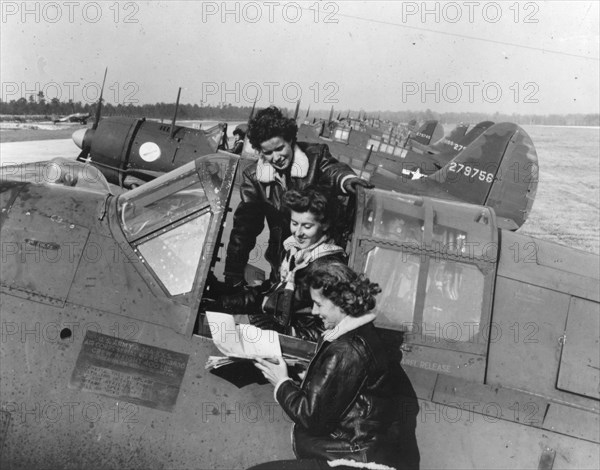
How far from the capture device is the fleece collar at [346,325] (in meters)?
2.59

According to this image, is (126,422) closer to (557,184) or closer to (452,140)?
(452,140)

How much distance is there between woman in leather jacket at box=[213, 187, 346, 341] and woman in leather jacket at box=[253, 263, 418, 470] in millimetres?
452

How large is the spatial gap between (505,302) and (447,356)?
504mm

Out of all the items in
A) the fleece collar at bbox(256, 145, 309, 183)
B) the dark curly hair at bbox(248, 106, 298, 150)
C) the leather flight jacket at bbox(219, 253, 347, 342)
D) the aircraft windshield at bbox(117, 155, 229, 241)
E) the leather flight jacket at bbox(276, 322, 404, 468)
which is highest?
the dark curly hair at bbox(248, 106, 298, 150)

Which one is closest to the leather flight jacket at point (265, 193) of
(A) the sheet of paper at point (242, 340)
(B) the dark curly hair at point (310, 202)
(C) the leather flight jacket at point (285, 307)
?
(C) the leather flight jacket at point (285, 307)

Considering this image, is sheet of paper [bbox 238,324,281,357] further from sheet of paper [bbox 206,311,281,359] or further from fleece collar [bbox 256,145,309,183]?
fleece collar [bbox 256,145,309,183]

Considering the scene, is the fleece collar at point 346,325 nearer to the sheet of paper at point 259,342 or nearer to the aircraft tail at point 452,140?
the sheet of paper at point 259,342

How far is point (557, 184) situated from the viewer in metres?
25.3

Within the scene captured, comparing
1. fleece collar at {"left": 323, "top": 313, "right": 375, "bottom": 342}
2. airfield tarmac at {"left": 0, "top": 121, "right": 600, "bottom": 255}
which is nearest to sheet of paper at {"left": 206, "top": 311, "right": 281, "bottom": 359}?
fleece collar at {"left": 323, "top": 313, "right": 375, "bottom": 342}

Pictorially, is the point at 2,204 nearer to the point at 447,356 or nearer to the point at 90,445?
the point at 90,445

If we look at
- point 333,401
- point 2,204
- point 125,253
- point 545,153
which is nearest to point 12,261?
point 2,204

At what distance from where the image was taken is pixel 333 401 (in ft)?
8.36

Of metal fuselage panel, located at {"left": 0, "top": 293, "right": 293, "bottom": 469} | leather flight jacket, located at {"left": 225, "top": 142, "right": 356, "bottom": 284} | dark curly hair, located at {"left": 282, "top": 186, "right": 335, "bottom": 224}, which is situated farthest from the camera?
leather flight jacket, located at {"left": 225, "top": 142, "right": 356, "bottom": 284}

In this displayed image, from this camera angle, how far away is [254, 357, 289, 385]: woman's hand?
2.73 m
